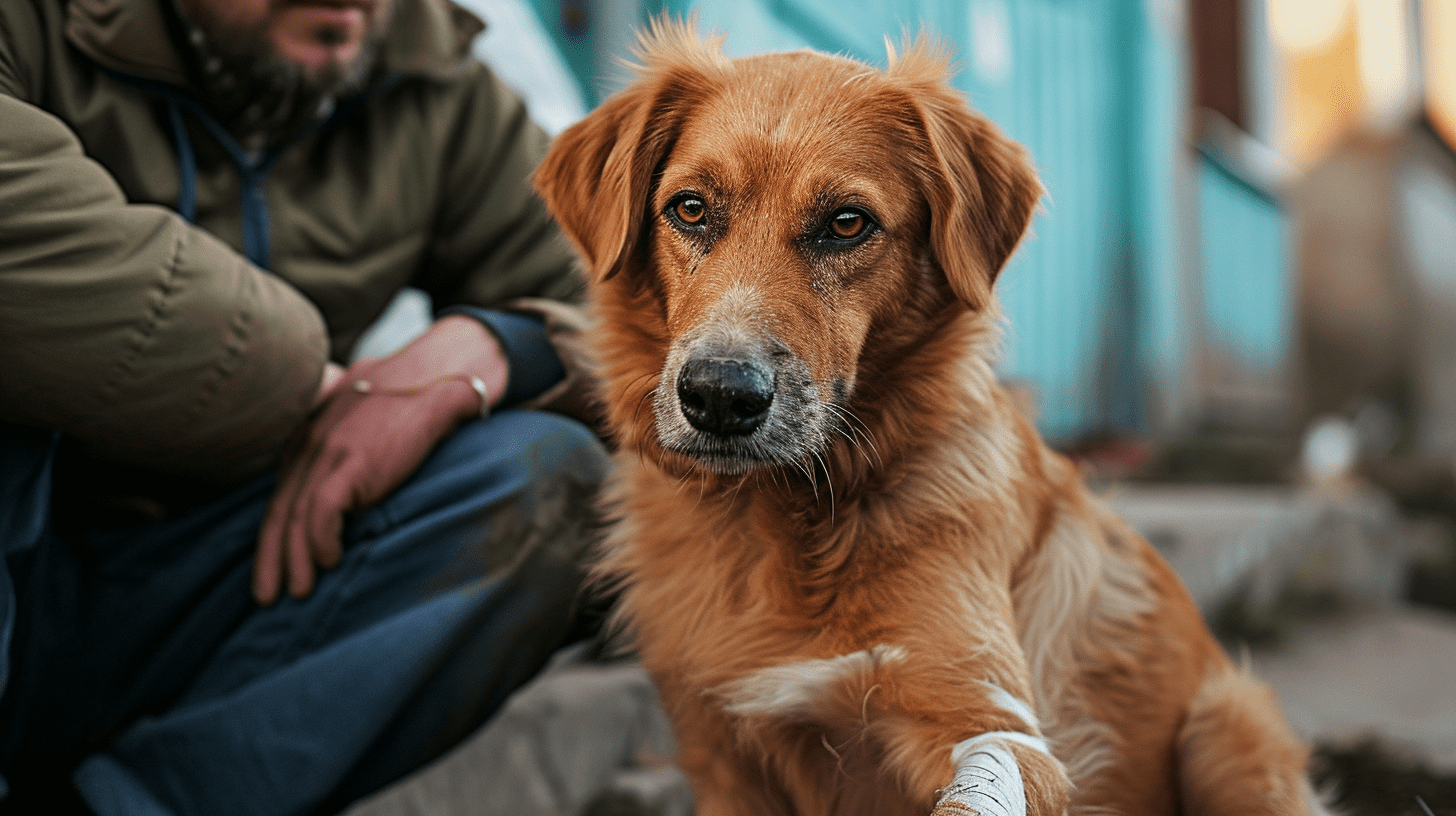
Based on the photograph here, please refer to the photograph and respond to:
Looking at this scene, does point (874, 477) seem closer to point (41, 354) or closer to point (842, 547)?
point (842, 547)

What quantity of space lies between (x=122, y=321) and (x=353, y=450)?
40cm

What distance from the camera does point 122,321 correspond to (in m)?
1.31

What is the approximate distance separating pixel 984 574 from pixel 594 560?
0.71 metres

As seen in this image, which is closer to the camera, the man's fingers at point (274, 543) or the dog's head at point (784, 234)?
Answer: the dog's head at point (784, 234)

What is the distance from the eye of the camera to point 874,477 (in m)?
1.41

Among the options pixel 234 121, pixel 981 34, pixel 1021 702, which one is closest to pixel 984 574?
pixel 1021 702

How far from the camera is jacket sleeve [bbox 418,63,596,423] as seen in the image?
2.06m

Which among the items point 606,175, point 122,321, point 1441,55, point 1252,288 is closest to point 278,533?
point 122,321

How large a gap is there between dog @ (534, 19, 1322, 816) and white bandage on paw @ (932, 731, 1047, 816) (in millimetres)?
31

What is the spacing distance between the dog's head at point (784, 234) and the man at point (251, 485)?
1.13 ft

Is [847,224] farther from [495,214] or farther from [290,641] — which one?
[290,641]

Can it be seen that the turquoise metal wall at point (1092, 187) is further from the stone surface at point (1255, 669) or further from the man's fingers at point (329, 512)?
the man's fingers at point (329, 512)

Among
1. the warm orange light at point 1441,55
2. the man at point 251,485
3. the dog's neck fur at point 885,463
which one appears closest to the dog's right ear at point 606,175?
the dog's neck fur at point 885,463

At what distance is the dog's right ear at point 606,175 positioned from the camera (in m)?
1.48
